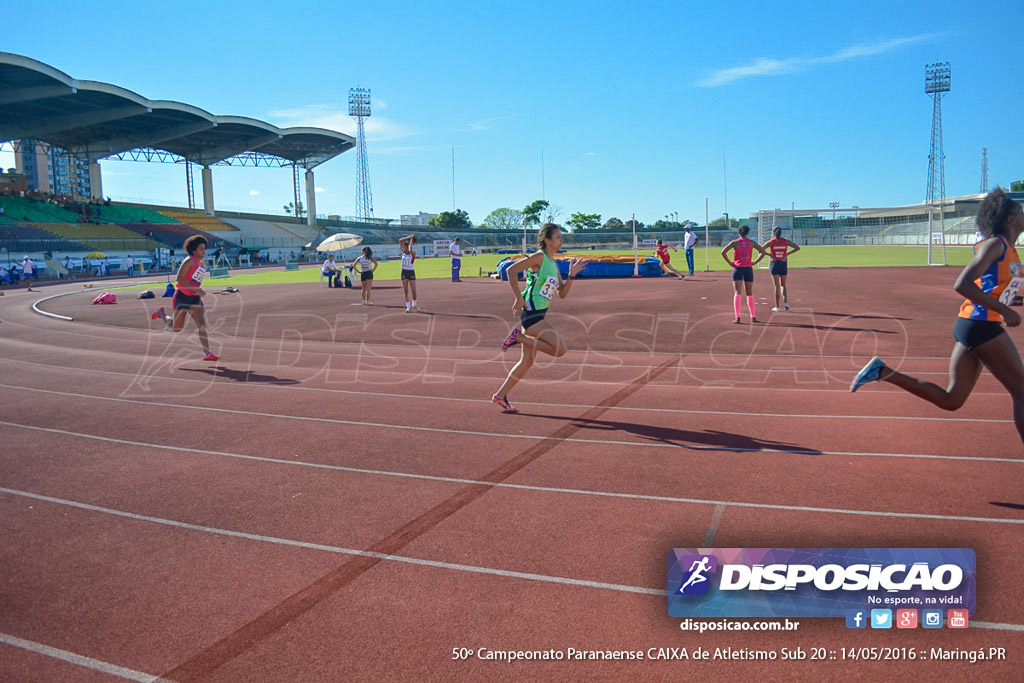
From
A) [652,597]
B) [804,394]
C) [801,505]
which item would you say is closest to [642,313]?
[804,394]

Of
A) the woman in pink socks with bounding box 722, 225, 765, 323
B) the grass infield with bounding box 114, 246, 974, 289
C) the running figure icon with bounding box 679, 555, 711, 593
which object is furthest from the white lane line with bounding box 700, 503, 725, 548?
the grass infield with bounding box 114, 246, 974, 289

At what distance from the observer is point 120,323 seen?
19750mm

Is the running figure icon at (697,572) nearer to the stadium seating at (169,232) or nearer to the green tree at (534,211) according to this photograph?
the stadium seating at (169,232)

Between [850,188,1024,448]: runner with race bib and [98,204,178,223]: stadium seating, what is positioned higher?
[98,204,178,223]: stadium seating

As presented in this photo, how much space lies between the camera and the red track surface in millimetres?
3504

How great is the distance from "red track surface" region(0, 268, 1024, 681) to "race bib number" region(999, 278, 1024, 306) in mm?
1553

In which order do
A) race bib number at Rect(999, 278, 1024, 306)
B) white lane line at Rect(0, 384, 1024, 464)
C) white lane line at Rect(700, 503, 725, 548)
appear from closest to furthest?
white lane line at Rect(700, 503, 725, 548), race bib number at Rect(999, 278, 1024, 306), white lane line at Rect(0, 384, 1024, 464)

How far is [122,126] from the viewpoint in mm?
67438

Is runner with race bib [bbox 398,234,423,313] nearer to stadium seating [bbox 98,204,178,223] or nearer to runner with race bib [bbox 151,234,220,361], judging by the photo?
runner with race bib [bbox 151,234,220,361]

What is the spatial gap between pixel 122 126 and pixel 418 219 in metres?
64.6

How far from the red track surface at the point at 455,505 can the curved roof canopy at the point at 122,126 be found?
52463 millimetres

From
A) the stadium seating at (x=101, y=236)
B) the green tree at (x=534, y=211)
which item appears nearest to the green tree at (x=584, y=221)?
the green tree at (x=534, y=211)

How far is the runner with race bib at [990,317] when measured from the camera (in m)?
5.01

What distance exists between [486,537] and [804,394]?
608 cm
